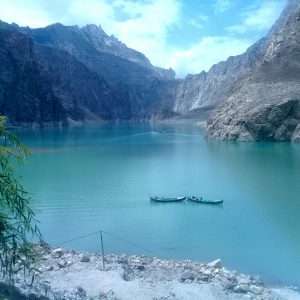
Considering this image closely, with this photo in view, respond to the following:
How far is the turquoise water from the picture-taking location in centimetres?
2959

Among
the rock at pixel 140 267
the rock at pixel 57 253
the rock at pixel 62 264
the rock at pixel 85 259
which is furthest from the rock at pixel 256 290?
the rock at pixel 57 253

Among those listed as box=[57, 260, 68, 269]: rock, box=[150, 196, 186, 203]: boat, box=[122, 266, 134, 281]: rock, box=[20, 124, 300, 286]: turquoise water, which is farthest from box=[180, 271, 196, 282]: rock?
box=[150, 196, 186, 203]: boat

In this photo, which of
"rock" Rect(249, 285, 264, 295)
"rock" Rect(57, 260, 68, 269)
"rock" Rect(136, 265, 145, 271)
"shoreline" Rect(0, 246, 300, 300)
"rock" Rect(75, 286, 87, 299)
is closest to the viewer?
"rock" Rect(75, 286, 87, 299)

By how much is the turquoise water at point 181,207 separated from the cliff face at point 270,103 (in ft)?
82.0

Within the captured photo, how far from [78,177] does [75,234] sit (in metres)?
26.9

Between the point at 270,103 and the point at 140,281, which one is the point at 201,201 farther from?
the point at 270,103

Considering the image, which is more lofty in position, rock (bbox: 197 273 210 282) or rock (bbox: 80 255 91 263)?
rock (bbox: 80 255 91 263)

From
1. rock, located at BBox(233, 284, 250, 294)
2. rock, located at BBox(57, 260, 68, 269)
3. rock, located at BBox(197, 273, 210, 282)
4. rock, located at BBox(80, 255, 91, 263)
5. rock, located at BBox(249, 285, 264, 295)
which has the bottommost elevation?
rock, located at BBox(249, 285, 264, 295)

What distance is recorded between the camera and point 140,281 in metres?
21.4

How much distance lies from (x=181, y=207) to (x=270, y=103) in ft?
231

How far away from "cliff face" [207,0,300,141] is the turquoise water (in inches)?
985

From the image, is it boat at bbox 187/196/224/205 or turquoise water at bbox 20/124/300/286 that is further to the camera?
boat at bbox 187/196/224/205

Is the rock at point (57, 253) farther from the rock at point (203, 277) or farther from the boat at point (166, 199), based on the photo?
the boat at point (166, 199)

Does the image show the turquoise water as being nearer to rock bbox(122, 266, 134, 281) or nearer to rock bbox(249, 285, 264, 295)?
rock bbox(249, 285, 264, 295)
